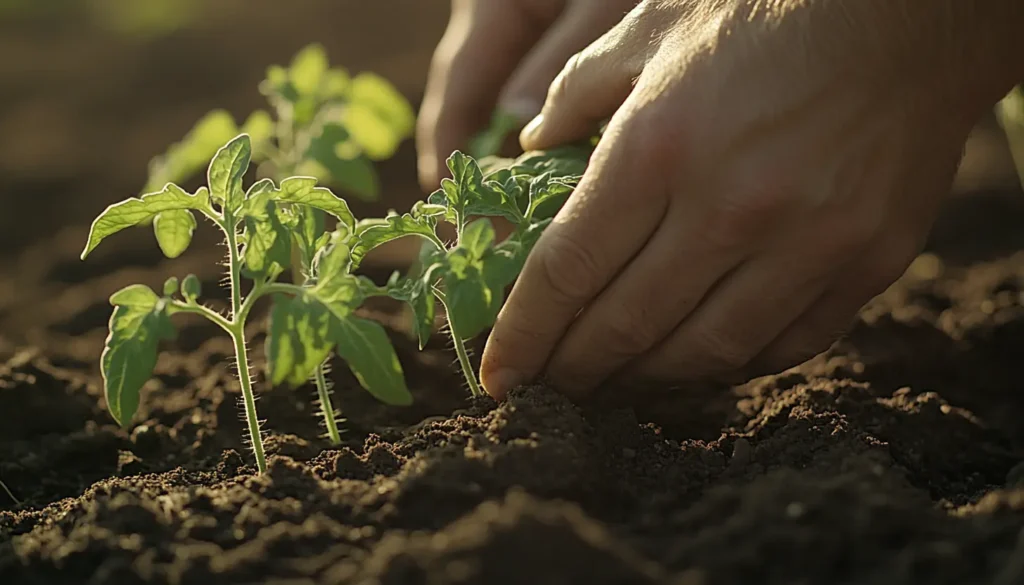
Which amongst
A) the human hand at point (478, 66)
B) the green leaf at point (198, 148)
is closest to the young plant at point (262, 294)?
the green leaf at point (198, 148)

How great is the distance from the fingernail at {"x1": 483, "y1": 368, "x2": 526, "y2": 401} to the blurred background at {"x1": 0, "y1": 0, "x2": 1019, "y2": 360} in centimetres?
188

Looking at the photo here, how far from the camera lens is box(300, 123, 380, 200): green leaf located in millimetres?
3305

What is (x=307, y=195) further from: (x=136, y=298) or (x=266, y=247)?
(x=136, y=298)

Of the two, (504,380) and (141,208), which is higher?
(141,208)

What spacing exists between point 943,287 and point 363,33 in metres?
5.21

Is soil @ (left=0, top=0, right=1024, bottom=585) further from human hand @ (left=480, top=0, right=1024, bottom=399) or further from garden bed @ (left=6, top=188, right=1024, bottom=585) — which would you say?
human hand @ (left=480, top=0, right=1024, bottom=399)

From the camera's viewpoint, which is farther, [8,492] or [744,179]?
[8,492]

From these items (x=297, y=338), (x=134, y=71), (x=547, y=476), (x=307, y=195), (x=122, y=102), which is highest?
(x=134, y=71)

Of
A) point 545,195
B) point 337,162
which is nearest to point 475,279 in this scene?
point 545,195

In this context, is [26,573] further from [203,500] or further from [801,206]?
[801,206]

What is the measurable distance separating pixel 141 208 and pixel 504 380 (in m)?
0.83

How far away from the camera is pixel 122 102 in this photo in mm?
6750

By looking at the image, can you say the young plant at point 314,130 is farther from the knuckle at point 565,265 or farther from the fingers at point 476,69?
the knuckle at point 565,265

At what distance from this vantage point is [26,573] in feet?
5.93
